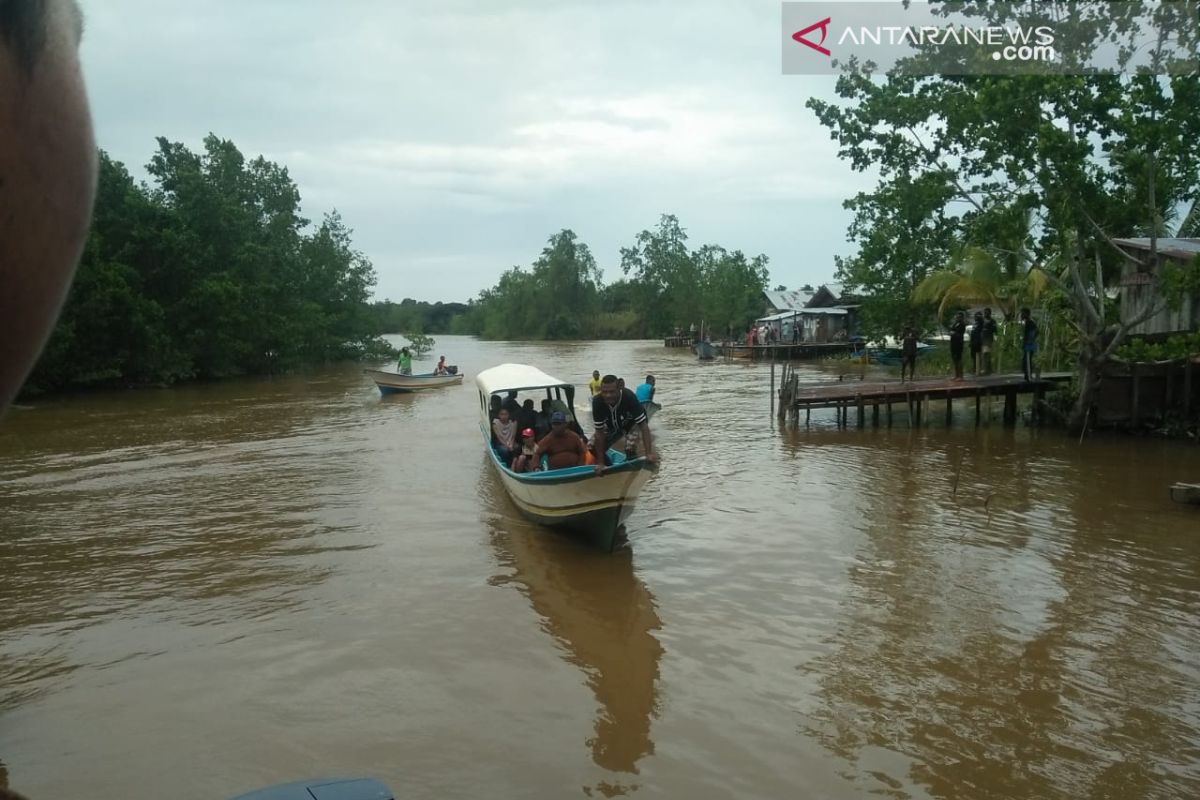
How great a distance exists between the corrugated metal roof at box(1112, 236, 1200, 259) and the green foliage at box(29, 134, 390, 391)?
83.7 ft

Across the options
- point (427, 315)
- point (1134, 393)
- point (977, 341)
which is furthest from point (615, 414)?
point (427, 315)

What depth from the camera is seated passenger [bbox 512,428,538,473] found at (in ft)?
36.7

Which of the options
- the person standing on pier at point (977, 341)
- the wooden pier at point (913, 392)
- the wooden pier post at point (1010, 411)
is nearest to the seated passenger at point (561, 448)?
the wooden pier at point (913, 392)

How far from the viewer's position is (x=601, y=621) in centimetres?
838

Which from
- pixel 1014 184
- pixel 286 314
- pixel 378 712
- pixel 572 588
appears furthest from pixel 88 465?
pixel 286 314

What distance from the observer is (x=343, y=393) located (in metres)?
33.8

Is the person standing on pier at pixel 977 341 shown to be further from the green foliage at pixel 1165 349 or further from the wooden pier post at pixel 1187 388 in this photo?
the wooden pier post at pixel 1187 388

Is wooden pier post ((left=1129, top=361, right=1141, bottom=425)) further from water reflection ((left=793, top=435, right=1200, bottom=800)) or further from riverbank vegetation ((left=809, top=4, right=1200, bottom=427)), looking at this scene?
water reflection ((left=793, top=435, right=1200, bottom=800))

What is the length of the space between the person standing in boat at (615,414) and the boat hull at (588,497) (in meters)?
0.37

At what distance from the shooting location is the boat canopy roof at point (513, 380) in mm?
13945

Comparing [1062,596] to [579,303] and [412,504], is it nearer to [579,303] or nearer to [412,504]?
[412,504]

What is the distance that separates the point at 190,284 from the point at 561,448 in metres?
29.4

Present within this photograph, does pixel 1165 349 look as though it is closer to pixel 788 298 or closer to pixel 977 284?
pixel 977 284

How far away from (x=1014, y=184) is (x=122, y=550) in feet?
54.9
